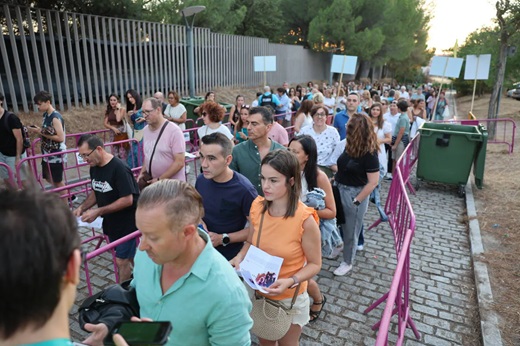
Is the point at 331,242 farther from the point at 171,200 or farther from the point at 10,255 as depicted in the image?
the point at 10,255

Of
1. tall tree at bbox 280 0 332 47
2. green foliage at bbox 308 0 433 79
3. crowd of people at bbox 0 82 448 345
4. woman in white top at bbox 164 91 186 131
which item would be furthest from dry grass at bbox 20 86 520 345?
tall tree at bbox 280 0 332 47

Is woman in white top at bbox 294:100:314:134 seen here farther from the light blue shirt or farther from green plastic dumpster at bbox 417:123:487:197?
the light blue shirt

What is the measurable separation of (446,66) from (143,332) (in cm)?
1154

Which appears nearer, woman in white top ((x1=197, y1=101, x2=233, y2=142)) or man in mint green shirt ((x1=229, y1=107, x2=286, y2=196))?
man in mint green shirt ((x1=229, y1=107, x2=286, y2=196))

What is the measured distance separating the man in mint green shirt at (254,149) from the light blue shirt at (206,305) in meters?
2.23

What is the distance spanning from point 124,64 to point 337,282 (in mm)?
12959

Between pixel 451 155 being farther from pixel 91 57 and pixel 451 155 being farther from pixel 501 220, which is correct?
pixel 91 57

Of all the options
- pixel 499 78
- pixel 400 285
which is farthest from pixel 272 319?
pixel 499 78

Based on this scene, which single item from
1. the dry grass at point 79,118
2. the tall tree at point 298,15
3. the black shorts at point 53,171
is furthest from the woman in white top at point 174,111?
the tall tree at point 298,15

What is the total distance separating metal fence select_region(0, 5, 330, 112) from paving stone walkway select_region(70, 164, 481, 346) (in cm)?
813

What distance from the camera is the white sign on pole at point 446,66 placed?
34.1 ft

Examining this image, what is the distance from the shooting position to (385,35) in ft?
116

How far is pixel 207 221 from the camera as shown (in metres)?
3.12

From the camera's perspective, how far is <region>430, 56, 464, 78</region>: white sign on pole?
10.4m
